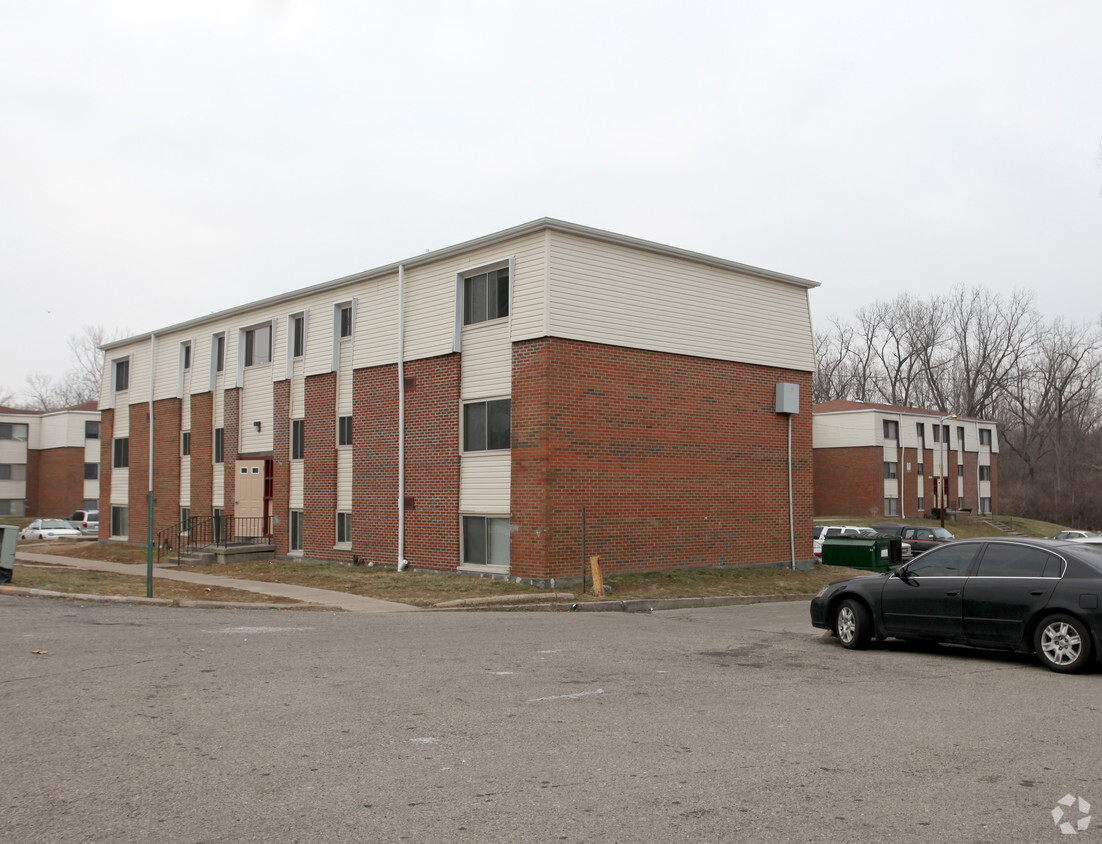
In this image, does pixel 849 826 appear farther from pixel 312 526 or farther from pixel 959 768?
pixel 312 526

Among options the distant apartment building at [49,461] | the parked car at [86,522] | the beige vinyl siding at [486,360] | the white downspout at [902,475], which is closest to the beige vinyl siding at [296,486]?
the beige vinyl siding at [486,360]

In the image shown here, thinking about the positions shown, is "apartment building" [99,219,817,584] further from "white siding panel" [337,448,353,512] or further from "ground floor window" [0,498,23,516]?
"ground floor window" [0,498,23,516]

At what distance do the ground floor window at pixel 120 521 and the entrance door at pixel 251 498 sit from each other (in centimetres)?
911

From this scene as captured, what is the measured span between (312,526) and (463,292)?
28.5 feet

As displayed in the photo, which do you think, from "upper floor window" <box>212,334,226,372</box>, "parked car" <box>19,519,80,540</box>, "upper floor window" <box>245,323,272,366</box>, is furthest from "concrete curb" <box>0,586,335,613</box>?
"parked car" <box>19,519,80,540</box>

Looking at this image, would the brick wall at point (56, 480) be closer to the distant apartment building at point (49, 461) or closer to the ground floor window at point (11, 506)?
the distant apartment building at point (49, 461)

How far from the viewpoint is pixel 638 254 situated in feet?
75.5

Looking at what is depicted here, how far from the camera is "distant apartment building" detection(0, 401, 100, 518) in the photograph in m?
66.1

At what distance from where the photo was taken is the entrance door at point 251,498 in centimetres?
3016

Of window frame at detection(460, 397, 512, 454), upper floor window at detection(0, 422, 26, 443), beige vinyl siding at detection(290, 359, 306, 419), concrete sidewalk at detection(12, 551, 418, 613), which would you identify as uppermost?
upper floor window at detection(0, 422, 26, 443)

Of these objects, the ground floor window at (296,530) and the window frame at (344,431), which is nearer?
the window frame at (344,431)

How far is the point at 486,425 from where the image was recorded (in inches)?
886

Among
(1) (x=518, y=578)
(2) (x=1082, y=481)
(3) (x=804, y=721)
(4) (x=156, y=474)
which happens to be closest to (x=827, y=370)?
(2) (x=1082, y=481)

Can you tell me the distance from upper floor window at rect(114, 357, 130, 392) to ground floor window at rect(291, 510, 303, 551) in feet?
43.5
